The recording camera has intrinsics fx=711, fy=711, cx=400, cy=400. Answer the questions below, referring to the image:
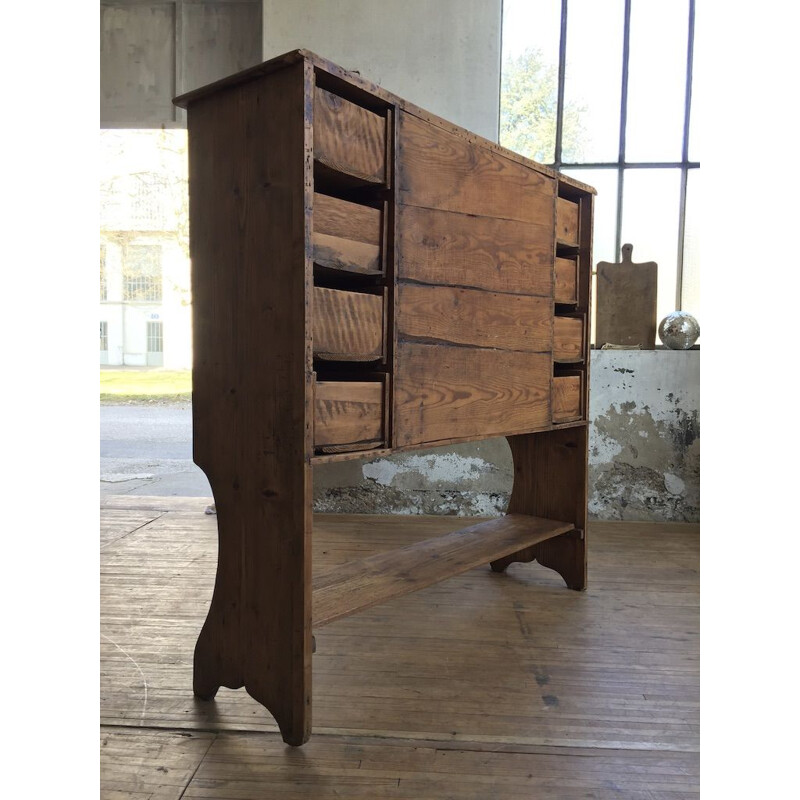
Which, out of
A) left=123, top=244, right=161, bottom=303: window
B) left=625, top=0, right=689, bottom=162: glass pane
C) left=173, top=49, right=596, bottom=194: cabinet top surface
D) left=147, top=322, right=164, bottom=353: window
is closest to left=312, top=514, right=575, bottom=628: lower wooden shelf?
left=173, top=49, right=596, bottom=194: cabinet top surface

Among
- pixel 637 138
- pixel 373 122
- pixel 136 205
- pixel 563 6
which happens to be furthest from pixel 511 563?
pixel 136 205

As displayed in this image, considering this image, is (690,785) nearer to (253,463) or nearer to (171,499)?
(253,463)

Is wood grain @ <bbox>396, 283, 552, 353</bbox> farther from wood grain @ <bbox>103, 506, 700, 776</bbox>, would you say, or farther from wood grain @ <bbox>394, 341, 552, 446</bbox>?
wood grain @ <bbox>103, 506, 700, 776</bbox>

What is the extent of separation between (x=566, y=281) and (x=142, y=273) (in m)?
11.3

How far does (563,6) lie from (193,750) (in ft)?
14.0

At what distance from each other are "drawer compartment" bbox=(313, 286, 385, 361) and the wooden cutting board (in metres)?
2.60

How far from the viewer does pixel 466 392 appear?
2248 millimetres

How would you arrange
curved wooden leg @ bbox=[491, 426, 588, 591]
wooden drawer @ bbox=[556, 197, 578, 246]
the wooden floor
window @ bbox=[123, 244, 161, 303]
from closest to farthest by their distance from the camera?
1. the wooden floor
2. wooden drawer @ bbox=[556, 197, 578, 246]
3. curved wooden leg @ bbox=[491, 426, 588, 591]
4. window @ bbox=[123, 244, 161, 303]

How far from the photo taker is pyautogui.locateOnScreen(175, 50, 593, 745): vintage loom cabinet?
5.56 feet

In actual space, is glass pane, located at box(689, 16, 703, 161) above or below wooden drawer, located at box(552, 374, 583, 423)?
above

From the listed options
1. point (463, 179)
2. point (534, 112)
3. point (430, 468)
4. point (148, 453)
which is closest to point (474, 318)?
point (463, 179)

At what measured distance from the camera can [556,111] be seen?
4203 millimetres
